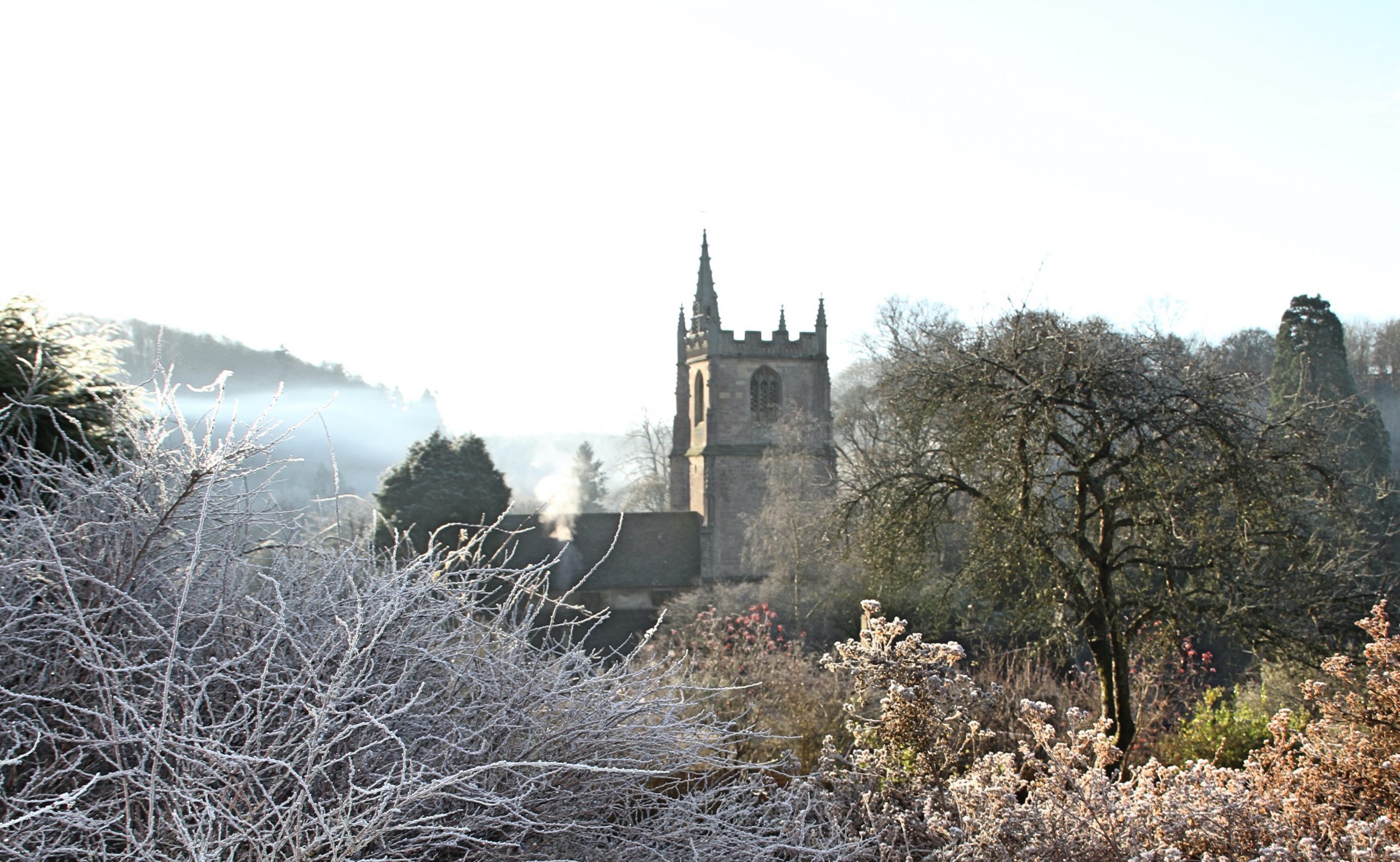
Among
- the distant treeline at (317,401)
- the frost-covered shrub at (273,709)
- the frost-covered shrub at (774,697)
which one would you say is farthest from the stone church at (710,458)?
the frost-covered shrub at (273,709)

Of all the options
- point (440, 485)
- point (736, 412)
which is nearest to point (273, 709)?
point (440, 485)

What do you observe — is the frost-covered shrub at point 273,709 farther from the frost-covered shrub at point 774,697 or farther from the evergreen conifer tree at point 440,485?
the evergreen conifer tree at point 440,485

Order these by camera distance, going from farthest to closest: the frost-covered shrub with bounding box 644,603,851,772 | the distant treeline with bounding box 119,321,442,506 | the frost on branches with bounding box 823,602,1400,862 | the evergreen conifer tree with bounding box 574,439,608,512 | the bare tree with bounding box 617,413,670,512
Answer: the evergreen conifer tree with bounding box 574,439,608,512 < the bare tree with bounding box 617,413,670,512 < the distant treeline with bounding box 119,321,442,506 < the frost-covered shrub with bounding box 644,603,851,772 < the frost on branches with bounding box 823,602,1400,862

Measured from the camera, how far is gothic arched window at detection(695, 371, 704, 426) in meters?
34.9

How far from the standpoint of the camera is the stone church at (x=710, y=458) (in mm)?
30297

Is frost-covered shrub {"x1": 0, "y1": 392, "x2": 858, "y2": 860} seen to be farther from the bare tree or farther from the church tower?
the bare tree

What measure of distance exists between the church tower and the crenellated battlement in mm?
28

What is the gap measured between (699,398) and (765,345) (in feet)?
10.5

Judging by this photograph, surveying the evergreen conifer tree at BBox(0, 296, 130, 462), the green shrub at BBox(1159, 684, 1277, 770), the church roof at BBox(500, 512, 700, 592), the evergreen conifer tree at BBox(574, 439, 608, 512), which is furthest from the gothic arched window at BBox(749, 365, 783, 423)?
the evergreen conifer tree at BBox(0, 296, 130, 462)

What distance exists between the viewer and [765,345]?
34.3 m

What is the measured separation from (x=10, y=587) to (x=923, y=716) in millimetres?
4406

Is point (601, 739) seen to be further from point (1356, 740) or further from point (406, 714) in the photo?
point (1356, 740)

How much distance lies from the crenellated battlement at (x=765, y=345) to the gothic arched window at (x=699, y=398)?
41.1 inches

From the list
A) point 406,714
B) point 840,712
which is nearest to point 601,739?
point 406,714
